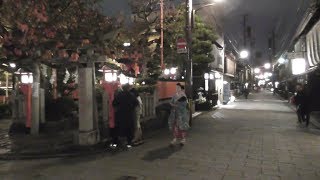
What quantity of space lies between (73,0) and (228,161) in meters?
8.42

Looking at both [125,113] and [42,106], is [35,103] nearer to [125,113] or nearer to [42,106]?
[42,106]

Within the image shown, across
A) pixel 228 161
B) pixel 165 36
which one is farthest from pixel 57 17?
pixel 165 36

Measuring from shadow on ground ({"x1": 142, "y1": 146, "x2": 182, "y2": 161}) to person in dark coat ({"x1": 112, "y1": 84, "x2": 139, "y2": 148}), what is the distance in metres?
1.20

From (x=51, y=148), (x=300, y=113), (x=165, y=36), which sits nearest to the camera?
(x=51, y=148)

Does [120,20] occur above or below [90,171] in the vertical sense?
above

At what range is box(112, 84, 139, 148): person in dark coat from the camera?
12297 millimetres

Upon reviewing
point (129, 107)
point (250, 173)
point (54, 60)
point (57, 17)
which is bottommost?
point (250, 173)

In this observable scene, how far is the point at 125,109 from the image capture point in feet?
40.4

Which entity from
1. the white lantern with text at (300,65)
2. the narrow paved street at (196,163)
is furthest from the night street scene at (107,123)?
the white lantern with text at (300,65)

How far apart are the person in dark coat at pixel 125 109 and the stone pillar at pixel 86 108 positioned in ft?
2.55

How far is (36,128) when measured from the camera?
1499 centimetres

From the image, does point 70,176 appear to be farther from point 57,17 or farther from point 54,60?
point 57,17

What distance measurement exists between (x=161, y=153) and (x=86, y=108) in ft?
8.87

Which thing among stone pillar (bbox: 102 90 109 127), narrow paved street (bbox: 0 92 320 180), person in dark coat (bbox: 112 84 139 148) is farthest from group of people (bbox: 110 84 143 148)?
stone pillar (bbox: 102 90 109 127)
